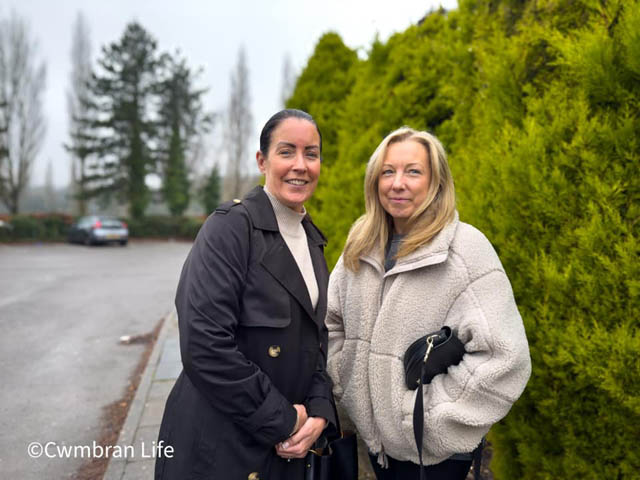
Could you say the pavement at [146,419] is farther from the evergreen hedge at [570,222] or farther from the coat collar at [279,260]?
the evergreen hedge at [570,222]

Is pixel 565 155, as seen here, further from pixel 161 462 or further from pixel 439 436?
pixel 161 462

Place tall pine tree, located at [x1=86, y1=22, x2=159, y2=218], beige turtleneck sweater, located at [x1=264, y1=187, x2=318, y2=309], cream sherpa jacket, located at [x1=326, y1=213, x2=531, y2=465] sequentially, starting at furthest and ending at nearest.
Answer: tall pine tree, located at [x1=86, y1=22, x2=159, y2=218] < beige turtleneck sweater, located at [x1=264, y1=187, x2=318, y2=309] < cream sherpa jacket, located at [x1=326, y1=213, x2=531, y2=465]

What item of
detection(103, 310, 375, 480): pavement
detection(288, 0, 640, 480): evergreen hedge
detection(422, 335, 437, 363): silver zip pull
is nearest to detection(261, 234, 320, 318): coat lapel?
detection(422, 335, 437, 363): silver zip pull

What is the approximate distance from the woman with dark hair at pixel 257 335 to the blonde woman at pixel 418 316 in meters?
0.20

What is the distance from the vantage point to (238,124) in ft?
127

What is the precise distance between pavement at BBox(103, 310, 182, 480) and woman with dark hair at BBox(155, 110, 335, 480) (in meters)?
1.87

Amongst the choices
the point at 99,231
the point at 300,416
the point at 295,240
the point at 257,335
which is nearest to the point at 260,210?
the point at 295,240

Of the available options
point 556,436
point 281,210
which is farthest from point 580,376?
point 281,210

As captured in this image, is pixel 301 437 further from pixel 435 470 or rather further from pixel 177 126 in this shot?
pixel 177 126

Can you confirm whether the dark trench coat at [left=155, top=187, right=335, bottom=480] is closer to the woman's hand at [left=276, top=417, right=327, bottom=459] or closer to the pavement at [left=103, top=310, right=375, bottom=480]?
the woman's hand at [left=276, top=417, right=327, bottom=459]

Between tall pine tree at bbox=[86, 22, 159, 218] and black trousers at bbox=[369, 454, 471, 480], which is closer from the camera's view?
black trousers at bbox=[369, 454, 471, 480]

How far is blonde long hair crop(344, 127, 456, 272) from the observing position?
1.82 meters

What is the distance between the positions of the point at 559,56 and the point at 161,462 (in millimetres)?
2609

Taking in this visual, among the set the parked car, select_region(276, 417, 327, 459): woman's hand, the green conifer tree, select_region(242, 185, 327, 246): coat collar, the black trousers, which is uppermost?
select_region(242, 185, 327, 246): coat collar
